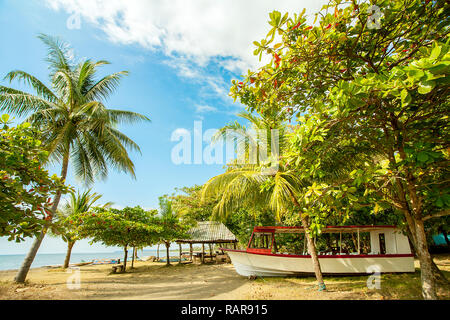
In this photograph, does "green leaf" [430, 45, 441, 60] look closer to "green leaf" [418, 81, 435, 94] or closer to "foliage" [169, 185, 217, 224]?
"green leaf" [418, 81, 435, 94]

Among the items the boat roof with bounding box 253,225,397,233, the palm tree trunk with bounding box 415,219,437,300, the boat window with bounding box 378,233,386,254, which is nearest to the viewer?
the palm tree trunk with bounding box 415,219,437,300

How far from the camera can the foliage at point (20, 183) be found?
10.5ft

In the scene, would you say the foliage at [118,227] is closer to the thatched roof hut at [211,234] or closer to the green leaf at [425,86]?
the thatched roof hut at [211,234]

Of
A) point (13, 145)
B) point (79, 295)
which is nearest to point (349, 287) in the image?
point (79, 295)

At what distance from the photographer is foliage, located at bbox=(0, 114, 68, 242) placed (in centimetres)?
321

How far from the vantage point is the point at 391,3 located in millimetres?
3938

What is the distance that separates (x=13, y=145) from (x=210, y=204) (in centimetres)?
1918


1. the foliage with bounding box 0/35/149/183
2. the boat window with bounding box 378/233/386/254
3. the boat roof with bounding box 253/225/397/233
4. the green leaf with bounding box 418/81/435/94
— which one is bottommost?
the boat window with bounding box 378/233/386/254

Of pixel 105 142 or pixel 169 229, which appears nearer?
pixel 105 142

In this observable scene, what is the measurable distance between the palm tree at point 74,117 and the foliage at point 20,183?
256 inches

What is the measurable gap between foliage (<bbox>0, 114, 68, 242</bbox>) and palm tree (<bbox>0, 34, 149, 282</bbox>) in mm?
6497

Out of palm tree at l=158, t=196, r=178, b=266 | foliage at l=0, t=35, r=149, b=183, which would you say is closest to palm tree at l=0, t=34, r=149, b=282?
foliage at l=0, t=35, r=149, b=183

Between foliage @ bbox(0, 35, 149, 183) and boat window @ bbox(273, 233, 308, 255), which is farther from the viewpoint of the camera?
boat window @ bbox(273, 233, 308, 255)
